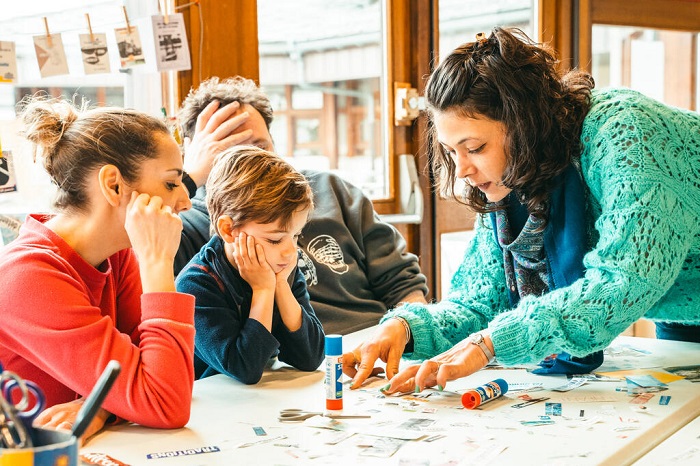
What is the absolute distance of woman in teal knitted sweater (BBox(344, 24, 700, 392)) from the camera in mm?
1407

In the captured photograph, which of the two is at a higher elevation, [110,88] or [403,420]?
[110,88]

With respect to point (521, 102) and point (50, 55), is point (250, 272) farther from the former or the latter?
point (50, 55)

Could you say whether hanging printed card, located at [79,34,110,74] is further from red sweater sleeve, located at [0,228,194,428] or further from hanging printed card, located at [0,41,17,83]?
red sweater sleeve, located at [0,228,194,428]

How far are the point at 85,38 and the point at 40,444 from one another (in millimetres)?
1492

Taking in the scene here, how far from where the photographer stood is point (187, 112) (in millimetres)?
2146

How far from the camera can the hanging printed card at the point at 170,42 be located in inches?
84.8

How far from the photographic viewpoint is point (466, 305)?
175 centimetres

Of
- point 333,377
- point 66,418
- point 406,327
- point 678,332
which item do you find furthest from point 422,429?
point 678,332

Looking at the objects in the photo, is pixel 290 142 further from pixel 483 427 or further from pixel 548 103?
pixel 483 427

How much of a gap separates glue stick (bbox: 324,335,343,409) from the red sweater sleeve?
221mm

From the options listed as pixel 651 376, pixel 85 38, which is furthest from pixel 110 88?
pixel 651 376

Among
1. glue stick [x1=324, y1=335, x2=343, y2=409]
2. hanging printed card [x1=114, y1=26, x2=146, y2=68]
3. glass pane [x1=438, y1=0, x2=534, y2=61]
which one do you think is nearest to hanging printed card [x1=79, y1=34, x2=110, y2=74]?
hanging printed card [x1=114, y1=26, x2=146, y2=68]

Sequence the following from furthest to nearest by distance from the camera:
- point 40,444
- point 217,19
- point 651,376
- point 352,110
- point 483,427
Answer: point 352,110, point 217,19, point 651,376, point 483,427, point 40,444

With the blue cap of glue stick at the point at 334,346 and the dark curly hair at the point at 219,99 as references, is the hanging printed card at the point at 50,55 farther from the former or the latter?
the blue cap of glue stick at the point at 334,346
